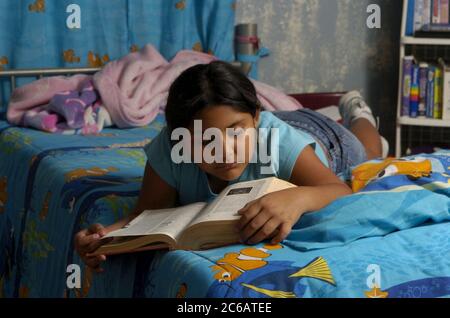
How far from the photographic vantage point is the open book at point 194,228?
1.23 metres

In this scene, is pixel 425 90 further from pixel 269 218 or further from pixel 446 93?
pixel 269 218

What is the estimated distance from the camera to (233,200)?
1322 millimetres

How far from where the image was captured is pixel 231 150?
54.2 inches

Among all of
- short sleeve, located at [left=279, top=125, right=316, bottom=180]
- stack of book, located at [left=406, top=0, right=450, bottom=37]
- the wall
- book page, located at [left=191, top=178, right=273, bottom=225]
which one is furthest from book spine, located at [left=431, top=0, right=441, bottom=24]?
book page, located at [left=191, top=178, right=273, bottom=225]

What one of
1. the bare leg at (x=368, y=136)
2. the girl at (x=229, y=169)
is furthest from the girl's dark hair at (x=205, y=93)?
the bare leg at (x=368, y=136)

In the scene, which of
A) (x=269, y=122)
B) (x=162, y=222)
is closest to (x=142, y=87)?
(x=269, y=122)

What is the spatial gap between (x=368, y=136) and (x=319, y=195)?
35.0 inches

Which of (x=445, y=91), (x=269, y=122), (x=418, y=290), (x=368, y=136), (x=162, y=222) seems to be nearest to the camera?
(x=418, y=290)

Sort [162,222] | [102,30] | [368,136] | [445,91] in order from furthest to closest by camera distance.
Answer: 1. [445,91]
2. [102,30]
3. [368,136]
4. [162,222]

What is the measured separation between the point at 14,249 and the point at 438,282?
4.21ft

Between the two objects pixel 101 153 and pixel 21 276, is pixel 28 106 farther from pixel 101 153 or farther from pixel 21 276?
pixel 21 276

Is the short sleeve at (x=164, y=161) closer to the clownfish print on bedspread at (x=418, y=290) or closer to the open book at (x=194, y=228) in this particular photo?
the open book at (x=194, y=228)

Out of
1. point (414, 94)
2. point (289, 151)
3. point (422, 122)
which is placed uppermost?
point (289, 151)

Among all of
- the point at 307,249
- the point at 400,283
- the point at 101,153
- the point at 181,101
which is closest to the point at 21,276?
the point at 101,153
